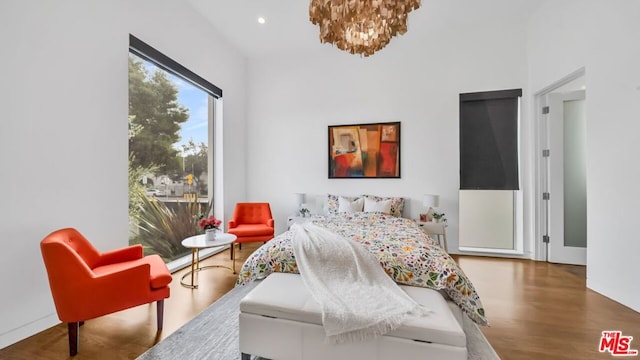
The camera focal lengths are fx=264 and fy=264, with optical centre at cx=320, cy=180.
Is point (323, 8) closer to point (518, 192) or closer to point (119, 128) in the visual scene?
point (119, 128)

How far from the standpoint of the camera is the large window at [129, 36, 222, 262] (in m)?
3.06

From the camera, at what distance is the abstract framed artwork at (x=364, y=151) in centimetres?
441

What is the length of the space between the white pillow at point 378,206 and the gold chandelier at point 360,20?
243 cm

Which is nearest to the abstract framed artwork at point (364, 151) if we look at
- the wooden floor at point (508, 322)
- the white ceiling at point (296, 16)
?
the white ceiling at point (296, 16)

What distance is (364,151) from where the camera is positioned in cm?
452

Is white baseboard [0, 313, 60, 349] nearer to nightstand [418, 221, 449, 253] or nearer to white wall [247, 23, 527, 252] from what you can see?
white wall [247, 23, 527, 252]

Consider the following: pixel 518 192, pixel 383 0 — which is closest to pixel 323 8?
pixel 383 0

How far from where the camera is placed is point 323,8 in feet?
5.91

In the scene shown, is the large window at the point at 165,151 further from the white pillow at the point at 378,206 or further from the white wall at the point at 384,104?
the white pillow at the point at 378,206

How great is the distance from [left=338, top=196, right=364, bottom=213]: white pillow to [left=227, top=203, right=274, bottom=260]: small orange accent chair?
3.73 ft

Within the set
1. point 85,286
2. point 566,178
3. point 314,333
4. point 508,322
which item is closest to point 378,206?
point 508,322

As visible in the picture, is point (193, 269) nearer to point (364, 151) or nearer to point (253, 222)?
point (253, 222)

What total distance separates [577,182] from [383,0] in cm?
390

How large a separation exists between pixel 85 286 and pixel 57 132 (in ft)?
A: 4.32
